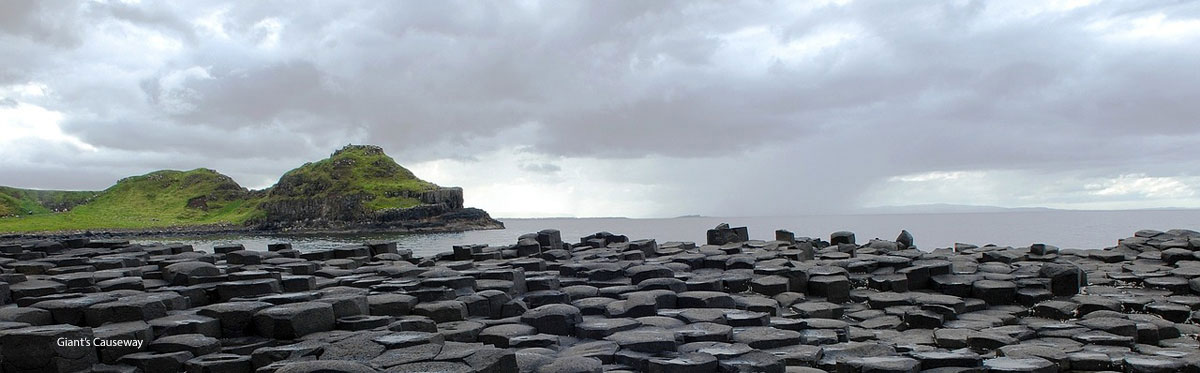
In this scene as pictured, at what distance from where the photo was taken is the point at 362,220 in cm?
12262

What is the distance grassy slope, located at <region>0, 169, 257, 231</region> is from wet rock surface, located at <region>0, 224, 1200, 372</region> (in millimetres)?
125743

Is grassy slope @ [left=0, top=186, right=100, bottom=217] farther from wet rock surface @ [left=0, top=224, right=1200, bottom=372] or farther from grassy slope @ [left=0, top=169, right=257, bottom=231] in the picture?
wet rock surface @ [left=0, top=224, right=1200, bottom=372]

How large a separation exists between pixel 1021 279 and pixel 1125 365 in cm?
558

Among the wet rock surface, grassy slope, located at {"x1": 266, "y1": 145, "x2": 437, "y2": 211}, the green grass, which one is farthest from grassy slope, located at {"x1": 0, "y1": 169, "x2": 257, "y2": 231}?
the wet rock surface

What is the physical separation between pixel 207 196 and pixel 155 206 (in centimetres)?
884

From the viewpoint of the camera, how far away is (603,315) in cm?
990

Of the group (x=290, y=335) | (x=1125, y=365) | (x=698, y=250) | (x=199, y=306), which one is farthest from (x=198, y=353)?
(x=698, y=250)

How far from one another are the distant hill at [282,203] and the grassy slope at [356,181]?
0.56 feet

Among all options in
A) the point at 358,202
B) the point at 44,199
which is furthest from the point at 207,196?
the point at 44,199

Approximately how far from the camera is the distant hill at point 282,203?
124 metres

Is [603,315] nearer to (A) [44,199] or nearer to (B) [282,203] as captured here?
(B) [282,203]

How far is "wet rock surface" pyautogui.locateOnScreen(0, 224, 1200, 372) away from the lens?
728cm

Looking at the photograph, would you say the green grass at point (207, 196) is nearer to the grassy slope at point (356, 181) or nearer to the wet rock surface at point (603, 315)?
the grassy slope at point (356, 181)

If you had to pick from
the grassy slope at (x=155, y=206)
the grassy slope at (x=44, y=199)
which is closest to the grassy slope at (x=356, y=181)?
the grassy slope at (x=155, y=206)
